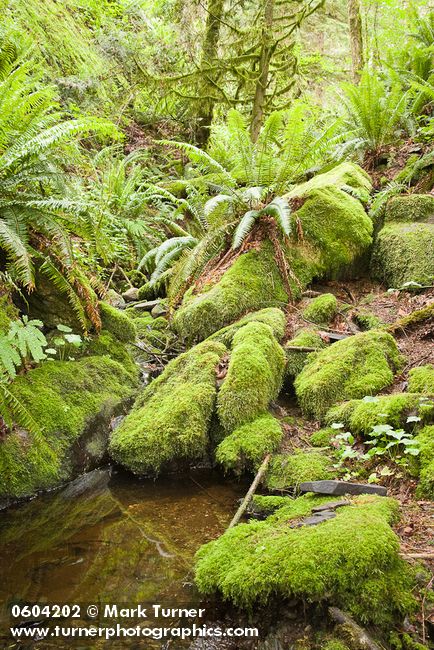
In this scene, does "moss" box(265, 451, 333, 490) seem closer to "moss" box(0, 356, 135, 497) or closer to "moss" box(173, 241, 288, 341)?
"moss" box(0, 356, 135, 497)

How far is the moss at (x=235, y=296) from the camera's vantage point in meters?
4.86

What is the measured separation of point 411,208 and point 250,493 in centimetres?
415

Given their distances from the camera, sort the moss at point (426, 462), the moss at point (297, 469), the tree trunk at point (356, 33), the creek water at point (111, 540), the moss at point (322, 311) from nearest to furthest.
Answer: the creek water at point (111, 540) → the moss at point (426, 462) → the moss at point (297, 469) → the moss at point (322, 311) → the tree trunk at point (356, 33)

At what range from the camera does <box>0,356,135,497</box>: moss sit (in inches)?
125

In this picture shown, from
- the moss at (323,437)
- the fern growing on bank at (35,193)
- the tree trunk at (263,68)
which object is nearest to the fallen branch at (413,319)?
the moss at (323,437)

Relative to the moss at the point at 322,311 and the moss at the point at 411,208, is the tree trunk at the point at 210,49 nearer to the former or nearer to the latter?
the moss at the point at 411,208

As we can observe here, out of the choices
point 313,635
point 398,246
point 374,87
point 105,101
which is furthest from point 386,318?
point 105,101

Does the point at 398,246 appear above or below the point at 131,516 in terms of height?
above

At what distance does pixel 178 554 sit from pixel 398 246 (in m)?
3.97

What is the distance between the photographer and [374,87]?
6.50 meters

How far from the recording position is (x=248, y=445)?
10.5 ft

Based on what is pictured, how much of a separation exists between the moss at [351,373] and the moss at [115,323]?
2.02 metres

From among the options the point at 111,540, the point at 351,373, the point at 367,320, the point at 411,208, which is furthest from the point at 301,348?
the point at 411,208

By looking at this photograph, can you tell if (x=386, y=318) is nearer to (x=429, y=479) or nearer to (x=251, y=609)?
(x=429, y=479)
